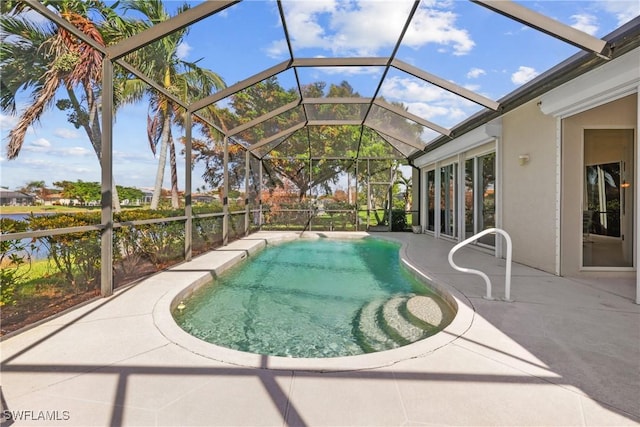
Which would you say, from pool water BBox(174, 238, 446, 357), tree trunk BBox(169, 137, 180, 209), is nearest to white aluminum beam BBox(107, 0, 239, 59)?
pool water BBox(174, 238, 446, 357)

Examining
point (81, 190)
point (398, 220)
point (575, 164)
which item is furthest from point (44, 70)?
point (398, 220)

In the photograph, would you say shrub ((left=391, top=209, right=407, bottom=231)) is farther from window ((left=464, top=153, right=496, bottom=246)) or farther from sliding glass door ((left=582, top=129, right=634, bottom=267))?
sliding glass door ((left=582, top=129, right=634, bottom=267))

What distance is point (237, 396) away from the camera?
1.99 metres

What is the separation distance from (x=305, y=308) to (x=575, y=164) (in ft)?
15.5

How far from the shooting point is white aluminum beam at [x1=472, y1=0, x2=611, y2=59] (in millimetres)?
4086

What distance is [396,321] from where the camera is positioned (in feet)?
12.8

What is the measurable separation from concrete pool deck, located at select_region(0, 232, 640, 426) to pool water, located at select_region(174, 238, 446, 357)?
692 millimetres

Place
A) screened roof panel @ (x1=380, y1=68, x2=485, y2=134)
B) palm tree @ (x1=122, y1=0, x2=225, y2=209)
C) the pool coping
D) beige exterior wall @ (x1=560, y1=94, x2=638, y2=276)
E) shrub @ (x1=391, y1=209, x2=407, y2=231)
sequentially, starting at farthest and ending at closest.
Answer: shrub @ (x1=391, y1=209, x2=407, y2=231) → palm tree @ (x1=122, y1=0, x2=225, y2=209) → screened roof panel @ (x1=380, y1=68, x2=485, y2=134) → beige exterior wall @ (x1=560, y1=94, x2=638, y2=276) → the pool coping

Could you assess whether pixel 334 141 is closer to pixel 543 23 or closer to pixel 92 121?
pixel 92 121

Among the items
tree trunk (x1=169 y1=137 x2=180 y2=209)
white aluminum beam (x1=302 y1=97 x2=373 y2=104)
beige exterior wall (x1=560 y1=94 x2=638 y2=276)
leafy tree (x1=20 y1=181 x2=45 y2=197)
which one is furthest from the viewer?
tree trunk (x1=169 y1=137 x2=180 y2=209)

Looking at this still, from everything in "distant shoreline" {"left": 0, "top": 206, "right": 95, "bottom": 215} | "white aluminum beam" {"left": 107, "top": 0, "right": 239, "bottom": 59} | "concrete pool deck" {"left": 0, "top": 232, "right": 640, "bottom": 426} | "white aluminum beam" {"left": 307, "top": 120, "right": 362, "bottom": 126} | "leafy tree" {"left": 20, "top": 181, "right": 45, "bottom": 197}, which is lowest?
"concrete pool deck" {"left": 0, "top": 232, "right": 640, "bottom": 426}

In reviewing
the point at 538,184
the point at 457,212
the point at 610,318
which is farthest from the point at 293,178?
the point at 610,318

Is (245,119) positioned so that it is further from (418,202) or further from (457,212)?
(418,202)

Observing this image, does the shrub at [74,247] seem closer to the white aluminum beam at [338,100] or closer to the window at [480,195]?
the white aluminum beam at [338,100]
